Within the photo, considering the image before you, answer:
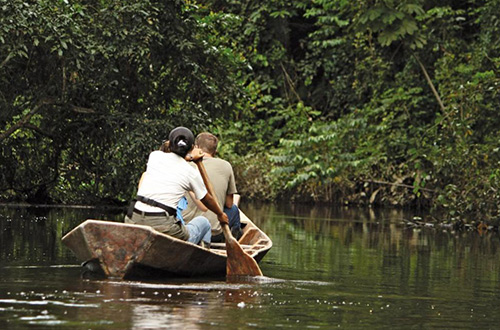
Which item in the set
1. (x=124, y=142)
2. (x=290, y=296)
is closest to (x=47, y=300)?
(x=290, y=296)

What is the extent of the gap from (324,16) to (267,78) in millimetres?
2819

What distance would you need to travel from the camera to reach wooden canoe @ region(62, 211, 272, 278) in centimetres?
1039

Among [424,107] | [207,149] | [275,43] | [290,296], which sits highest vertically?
[275,43]

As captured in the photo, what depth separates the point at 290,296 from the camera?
10125 mm

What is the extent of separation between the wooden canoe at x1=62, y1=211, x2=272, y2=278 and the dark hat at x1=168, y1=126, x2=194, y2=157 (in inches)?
35.7

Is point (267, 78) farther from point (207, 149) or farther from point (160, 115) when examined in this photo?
point (207, 149)

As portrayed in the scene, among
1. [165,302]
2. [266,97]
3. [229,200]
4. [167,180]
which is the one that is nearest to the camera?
[165,302]

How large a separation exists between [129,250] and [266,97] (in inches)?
1090

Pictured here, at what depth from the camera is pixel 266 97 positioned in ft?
125

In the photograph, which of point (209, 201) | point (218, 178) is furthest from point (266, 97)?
point (209, 201)

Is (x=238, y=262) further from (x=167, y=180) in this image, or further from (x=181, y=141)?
(x=181, y=141)

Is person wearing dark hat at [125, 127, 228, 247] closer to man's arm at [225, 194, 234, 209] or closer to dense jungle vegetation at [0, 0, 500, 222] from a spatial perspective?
man's arm at [225, 194, 234, 209]

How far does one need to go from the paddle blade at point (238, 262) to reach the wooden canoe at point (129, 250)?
626mm

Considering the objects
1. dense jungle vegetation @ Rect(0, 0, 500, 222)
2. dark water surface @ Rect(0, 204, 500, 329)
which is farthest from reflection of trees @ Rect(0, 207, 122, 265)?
dense jungle vegetation @ Rect(0, 0, 500, 222)
